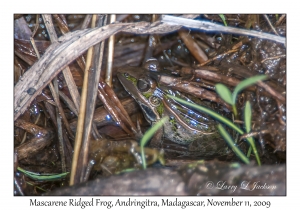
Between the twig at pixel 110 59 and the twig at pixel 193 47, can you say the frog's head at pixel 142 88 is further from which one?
the twig at pixel 193 47

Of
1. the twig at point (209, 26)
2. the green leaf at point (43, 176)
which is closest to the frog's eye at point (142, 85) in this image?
Answer: the twig at point (209, 26)

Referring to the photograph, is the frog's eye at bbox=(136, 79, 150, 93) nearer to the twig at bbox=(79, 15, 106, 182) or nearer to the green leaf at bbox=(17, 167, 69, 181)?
the twig at bbox=(79, 15, 106, 182)

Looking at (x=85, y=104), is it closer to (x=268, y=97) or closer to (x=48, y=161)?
(x=48, y=161)

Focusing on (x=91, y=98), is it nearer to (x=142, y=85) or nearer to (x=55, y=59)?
(x=55, y=59)

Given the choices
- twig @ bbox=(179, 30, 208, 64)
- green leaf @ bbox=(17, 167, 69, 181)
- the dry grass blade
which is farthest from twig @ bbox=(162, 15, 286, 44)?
green leaf @ bbox=(17, 167, 69, 181)

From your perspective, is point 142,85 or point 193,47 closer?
point 142,85

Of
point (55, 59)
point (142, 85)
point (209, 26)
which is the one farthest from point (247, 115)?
point (55, 59)
